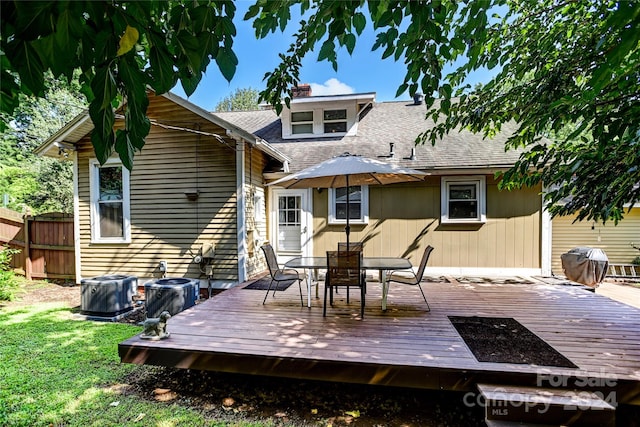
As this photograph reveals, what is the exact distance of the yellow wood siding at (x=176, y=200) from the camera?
252 inches

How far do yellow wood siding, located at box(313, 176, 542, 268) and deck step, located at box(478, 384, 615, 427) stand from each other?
16.0 feet

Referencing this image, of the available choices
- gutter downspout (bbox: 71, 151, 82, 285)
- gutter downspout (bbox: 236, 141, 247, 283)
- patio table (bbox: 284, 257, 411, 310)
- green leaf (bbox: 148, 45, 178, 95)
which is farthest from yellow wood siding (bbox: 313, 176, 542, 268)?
green leaf (bbox: 148, 45, 178, 95)

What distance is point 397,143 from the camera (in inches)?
326

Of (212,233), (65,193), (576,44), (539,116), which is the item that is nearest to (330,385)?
(539,116)

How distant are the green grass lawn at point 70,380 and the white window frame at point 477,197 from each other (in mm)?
6203

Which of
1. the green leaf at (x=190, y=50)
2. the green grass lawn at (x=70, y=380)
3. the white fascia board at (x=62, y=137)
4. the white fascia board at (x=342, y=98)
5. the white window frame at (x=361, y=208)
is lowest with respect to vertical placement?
the green grass lawn at (x=70, y=380)

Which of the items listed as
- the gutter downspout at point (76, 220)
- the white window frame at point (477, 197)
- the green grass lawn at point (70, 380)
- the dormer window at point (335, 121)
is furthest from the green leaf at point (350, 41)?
the gutter downspout at point (76, 220)

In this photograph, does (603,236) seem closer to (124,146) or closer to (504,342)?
(504,342)

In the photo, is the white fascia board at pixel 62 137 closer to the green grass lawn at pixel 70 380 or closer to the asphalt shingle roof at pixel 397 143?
the green grass lawn at pixel 70 380

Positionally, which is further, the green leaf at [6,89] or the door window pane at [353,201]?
the door window pane at [353,201]

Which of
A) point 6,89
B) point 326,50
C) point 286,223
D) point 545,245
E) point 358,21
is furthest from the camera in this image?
point 286,223

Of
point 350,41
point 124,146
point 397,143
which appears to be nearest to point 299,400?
point 124,146

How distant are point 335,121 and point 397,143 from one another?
2.08 metres

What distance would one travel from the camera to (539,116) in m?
2.85
